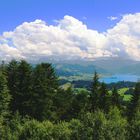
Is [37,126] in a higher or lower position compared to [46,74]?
lower

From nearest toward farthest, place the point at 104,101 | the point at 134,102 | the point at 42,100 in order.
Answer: the point at 42,100 < the point at 134,102 < the point at 104,101

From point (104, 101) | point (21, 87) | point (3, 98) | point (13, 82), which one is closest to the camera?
point (3, 98)

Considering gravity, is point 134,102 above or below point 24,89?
below

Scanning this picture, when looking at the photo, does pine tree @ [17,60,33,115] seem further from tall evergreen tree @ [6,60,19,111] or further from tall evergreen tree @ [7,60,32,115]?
tall evergreen tree @ [6,60,19,111]

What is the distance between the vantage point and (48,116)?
100m

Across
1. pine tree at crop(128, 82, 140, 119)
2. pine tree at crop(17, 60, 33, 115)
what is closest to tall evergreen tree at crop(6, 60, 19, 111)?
pine tree at crop(17, 60, 33, 115)

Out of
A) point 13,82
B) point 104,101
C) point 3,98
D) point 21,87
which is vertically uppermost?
point 13,82

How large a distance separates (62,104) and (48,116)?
12000 mm

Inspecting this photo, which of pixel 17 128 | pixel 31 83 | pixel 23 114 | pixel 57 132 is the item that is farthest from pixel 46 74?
pixel 57 132

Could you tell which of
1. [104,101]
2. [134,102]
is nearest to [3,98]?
[104,101]

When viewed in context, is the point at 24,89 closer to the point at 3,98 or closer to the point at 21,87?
the point at 21,87

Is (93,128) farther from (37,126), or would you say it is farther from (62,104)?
(62,104)

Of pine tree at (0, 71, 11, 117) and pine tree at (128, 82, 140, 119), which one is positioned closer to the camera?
pine tree at (0, 71, 11, 117)

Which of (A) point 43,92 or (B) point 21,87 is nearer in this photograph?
(A) point 43,92
